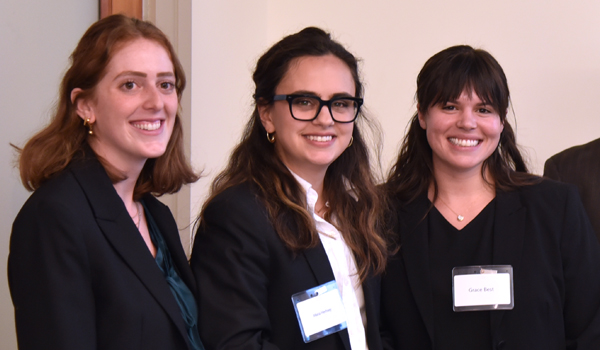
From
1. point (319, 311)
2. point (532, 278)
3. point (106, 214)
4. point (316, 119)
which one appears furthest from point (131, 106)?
point (532, 278)

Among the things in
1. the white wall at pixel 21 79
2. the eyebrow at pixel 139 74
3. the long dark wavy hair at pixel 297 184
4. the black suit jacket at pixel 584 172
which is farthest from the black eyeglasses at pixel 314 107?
the black suit jacket at pixel 584 172

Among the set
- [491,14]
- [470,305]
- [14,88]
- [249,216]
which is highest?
[491,14]

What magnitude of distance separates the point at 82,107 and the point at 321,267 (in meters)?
0.90

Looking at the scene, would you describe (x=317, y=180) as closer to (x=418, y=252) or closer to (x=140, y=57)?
(x=418, y=252)

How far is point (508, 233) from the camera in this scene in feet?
7.50

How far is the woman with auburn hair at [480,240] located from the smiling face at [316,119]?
0.46 metres

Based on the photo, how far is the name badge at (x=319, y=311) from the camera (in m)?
1.92

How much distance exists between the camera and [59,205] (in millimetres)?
1553

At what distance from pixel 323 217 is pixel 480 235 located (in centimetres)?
62

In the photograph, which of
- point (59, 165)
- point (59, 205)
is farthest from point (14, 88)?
point (59, 205)

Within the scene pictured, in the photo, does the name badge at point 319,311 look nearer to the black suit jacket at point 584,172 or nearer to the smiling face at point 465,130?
the smiling face at point 465,130

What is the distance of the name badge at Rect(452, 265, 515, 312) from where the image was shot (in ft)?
7.11

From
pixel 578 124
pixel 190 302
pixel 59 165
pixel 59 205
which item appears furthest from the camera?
pixel 578 124

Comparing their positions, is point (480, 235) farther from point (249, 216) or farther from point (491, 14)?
point (491, 14)
